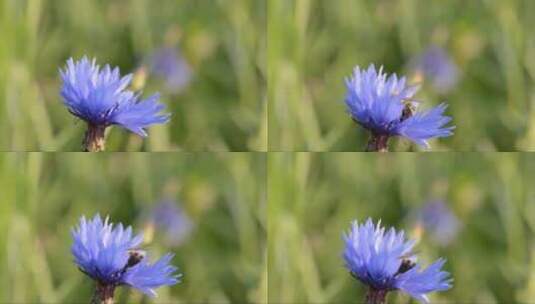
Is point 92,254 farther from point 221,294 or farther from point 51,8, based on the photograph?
point 51,8

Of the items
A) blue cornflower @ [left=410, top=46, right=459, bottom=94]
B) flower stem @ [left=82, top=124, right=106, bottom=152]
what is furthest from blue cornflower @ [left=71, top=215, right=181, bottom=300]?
blue cornflower @ [left=410, top=46, right=459, bottom=94]

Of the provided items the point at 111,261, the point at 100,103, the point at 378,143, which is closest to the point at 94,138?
the point at 100,103

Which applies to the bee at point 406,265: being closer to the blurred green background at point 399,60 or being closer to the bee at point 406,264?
the bee at point 406,264

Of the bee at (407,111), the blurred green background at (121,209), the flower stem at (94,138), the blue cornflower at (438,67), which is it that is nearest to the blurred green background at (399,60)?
the blue cornflower at (438,67)

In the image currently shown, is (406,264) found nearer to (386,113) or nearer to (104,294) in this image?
(386,113)

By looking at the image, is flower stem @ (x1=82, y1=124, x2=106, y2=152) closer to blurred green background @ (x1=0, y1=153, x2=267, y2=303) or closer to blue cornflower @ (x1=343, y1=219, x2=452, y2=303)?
blurred green background @ (x1=0, y1=153, x2=267, y2=303)
